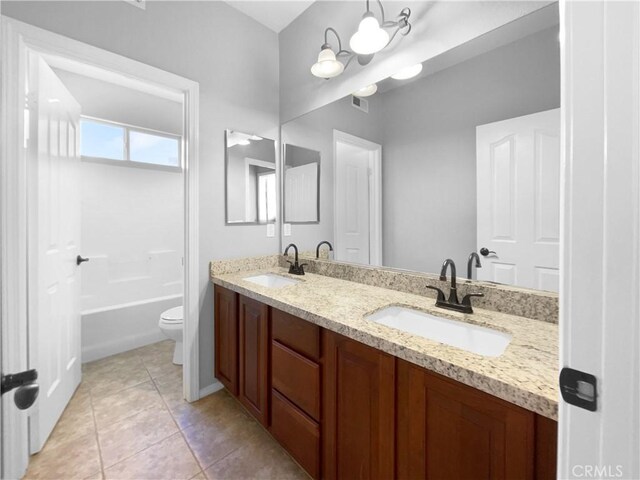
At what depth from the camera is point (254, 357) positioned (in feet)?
5.30

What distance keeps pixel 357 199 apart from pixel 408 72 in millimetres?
742

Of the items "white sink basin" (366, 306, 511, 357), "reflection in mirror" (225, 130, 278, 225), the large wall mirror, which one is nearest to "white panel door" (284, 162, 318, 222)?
"reflection in mirror" (225, 130, 278, 225)

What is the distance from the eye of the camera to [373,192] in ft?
5.75

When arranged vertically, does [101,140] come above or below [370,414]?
above

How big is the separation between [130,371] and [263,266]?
138 centimetres

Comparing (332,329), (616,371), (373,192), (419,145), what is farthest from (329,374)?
(419,145)

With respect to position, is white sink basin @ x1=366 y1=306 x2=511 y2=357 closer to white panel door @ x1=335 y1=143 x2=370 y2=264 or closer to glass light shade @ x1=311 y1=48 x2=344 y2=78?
white panel door @ x1=335 y1=143 x2=370 y2=264

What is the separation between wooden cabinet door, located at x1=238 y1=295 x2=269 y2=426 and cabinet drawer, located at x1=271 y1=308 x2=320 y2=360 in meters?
0.09

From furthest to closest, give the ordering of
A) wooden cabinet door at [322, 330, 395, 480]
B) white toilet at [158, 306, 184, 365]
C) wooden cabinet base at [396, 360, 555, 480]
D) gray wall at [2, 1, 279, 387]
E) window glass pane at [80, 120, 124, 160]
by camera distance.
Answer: window glass pane at [80, 120, 124, 160] < white toilet at [158, 306, 184, 365] < gray wall at [2, 1, 279, 387] < wooden cabinet door at [322, 330, 395, 480] < wooden cabinet base at [396, 360, 555, 480]

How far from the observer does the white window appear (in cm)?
274

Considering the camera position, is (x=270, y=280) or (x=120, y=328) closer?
(x=270, y=280)

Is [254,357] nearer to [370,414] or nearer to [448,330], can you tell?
[370,414]

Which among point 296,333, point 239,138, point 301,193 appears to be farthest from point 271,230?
point 296,333

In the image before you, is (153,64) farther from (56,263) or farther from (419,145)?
(419,145)
